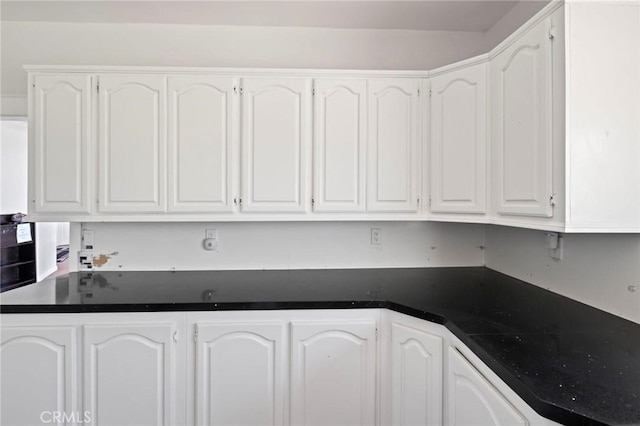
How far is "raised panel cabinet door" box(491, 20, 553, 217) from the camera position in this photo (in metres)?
1.29

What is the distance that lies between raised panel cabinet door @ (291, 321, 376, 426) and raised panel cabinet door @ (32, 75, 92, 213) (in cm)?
139

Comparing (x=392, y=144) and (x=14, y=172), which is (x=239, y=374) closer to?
(x=392, y=144)

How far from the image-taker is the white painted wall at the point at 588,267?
1268 millimetres

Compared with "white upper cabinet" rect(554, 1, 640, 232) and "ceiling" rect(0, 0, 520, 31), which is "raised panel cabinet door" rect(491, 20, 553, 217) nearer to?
"white upper cabinet" rect(554, 1, 640, 232)

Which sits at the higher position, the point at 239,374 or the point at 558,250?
the point at 558,250

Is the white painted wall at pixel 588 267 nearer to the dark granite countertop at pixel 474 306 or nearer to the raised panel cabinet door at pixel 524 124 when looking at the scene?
the dark granite countertop at pixel 474 306

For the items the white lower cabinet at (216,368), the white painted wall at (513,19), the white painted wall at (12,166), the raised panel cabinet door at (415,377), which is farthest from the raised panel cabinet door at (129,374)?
the white painted wall at (12,166)

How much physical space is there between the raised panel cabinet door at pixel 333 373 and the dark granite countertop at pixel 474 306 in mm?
126

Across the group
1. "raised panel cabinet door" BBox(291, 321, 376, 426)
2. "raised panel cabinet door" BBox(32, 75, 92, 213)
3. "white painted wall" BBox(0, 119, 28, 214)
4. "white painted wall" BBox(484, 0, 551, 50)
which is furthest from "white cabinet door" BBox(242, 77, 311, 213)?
"white painted wall" BBox(0, 119, 28, 214)

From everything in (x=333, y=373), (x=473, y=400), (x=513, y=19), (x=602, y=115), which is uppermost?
(x=513, y=19)

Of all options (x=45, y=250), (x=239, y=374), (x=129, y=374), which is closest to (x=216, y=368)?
(x=239, y=374)

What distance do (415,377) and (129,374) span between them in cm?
126

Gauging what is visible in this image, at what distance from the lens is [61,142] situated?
179 centimetres

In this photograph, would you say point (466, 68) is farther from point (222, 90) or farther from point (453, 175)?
point (222, 90)
